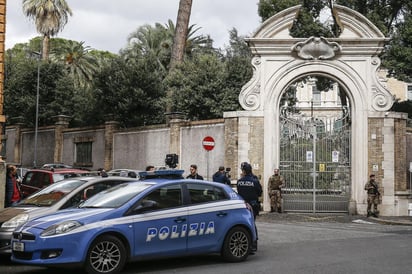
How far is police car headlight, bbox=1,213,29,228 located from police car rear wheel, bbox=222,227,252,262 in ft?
11.0

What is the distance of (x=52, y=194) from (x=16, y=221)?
1715 millimetres

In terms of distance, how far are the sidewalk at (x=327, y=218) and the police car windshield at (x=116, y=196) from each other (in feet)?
32.4

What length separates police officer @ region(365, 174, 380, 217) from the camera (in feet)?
67.6

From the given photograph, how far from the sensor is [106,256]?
29.8ft

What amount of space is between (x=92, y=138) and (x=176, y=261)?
21.8 metres

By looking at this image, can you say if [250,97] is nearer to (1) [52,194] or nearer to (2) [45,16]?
(1) [52,194]

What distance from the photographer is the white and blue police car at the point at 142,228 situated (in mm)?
8820

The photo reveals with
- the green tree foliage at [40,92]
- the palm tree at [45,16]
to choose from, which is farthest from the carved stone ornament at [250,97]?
the palm tree at [45,16]

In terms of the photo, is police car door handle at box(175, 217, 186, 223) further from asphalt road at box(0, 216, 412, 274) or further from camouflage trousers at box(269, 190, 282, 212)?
camouflage trousers at box(269, 190, 282, 212)

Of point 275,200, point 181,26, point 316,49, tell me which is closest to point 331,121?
point 316,49

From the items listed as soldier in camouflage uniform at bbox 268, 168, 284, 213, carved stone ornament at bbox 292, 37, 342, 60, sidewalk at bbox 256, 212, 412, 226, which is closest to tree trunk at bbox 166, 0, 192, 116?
carved stone ornament at bbox 292, 37, 342, 60

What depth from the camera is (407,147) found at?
23156mm

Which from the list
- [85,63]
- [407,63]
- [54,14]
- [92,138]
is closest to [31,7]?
[54,14]

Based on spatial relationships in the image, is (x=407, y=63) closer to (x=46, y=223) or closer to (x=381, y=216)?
(x=381, y=216)
